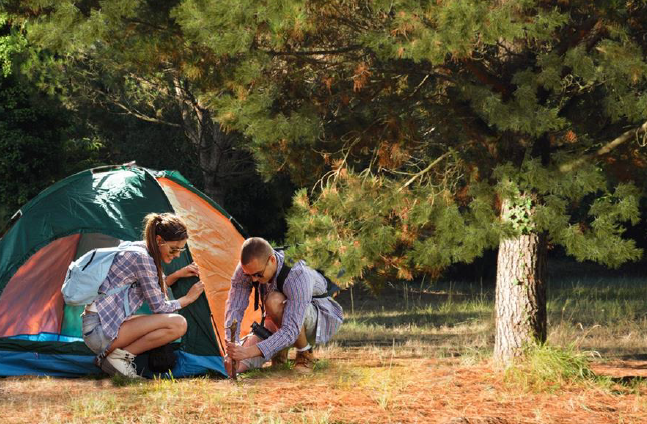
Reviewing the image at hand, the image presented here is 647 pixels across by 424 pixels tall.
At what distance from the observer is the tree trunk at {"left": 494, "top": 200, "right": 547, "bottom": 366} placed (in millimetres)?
7164

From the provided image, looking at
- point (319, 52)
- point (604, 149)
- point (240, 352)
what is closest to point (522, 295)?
point (604, 149)

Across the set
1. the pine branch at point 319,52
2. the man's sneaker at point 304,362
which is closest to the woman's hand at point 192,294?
the man's sneaker at point 304,362

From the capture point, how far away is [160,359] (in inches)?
272

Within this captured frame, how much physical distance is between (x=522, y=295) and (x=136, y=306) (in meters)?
3.03

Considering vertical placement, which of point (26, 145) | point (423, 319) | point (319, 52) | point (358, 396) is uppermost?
point (319, 52)

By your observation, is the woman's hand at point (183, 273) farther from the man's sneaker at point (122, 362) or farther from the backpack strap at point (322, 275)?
the backpack strap at point (322, 275)

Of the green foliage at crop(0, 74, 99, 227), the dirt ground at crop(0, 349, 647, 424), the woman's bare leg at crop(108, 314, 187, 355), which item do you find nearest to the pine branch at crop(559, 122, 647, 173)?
the dirt ground at crop(0, 349, 647, 424)

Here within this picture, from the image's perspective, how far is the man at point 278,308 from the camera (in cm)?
641

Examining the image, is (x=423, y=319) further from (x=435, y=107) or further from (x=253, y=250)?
(x=253, y=250)

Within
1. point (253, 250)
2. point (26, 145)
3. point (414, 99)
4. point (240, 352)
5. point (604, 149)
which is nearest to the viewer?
point (240, 352)

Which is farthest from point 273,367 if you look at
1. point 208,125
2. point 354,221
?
point 208,125

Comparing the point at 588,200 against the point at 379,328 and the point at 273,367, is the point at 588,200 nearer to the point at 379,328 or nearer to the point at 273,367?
the point at 379,328

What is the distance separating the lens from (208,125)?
53.7ft

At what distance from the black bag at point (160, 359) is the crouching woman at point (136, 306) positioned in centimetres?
10
